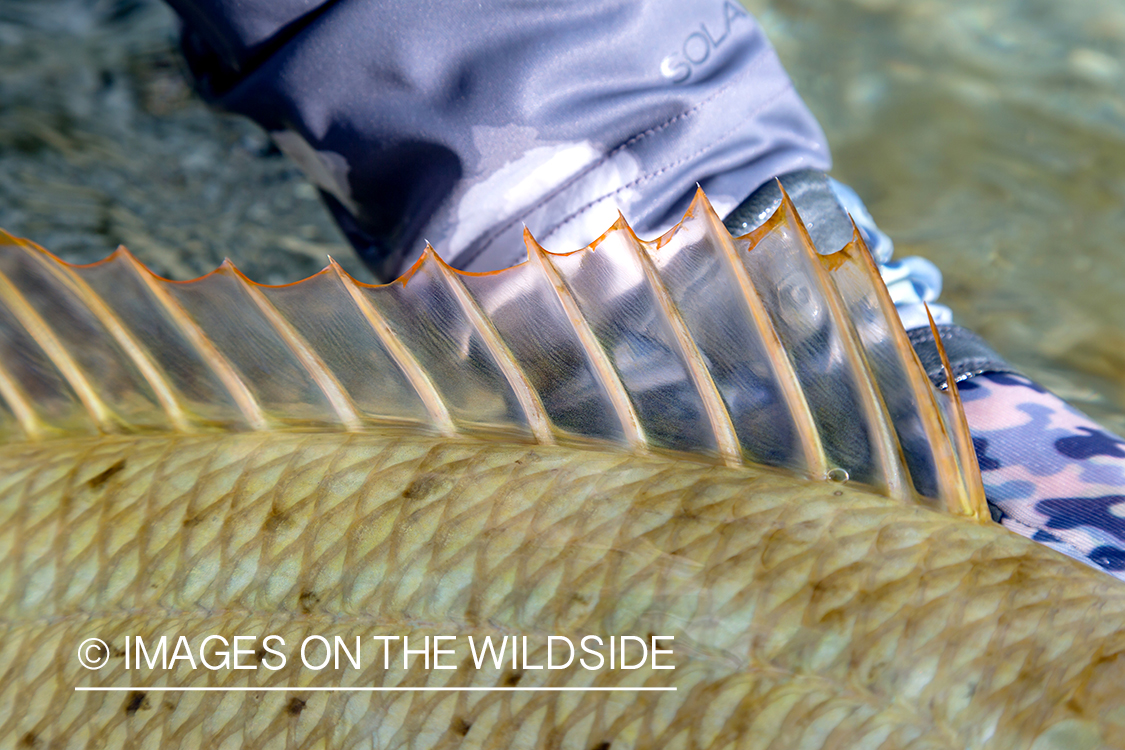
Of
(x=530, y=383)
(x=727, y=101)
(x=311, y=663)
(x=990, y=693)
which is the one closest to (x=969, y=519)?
(x=990, y=693)

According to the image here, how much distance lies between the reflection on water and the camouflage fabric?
1.57ft

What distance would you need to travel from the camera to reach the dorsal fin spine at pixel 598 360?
442mm

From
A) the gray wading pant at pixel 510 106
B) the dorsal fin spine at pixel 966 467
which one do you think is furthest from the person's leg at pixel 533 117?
the dorsal fin spine at pixel 966 467

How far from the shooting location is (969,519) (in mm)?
418

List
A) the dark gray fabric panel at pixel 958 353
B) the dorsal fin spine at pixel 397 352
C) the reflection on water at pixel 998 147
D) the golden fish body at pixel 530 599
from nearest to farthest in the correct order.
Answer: the golden fish body at pixel 530 599, the dorsal fin spine at pixel 397 352, the dark gray fabric panel at pixel 958 353, the reflection on water at pixel 998 147

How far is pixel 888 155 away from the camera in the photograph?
1.28 metres

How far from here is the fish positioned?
0.38 meters

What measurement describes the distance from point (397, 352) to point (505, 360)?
0.07 m

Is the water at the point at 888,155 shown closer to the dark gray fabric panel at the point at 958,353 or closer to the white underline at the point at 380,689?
the dark gray fabric panel at the point at 958,353

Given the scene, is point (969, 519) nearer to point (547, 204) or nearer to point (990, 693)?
point (990, 693)

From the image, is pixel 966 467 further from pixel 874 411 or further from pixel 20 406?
pixel 20 406

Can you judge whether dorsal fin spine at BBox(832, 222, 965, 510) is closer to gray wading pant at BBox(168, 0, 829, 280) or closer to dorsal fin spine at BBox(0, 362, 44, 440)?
gray wading pant at BBox(168, 0, 829, 280)

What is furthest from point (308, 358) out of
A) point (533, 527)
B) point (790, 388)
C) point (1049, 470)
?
point (1049, 470)

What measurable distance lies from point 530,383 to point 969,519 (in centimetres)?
25
